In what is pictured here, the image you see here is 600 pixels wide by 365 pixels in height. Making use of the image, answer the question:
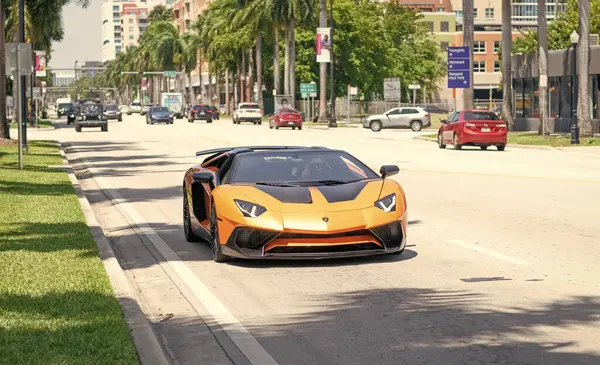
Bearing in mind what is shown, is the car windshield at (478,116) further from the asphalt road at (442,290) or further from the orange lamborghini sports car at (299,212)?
the orange lamborghini sports car at (299,212)

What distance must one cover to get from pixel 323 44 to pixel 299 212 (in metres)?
76.8

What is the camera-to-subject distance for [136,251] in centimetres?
1410

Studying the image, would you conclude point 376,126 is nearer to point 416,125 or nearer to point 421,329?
point 416,125

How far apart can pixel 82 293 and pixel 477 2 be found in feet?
→ 589

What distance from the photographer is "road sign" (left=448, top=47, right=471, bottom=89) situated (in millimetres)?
57281

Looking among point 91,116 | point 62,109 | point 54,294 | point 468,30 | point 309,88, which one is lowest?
point 54,294

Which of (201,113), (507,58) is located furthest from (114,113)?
(507,58)

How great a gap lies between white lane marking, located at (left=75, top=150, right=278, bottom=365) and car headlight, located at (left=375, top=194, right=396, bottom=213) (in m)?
2.10

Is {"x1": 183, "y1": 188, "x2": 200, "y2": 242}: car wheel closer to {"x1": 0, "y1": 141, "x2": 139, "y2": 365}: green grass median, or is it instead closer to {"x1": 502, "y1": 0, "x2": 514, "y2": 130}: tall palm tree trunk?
{"x1": 0, "y1": 141, "x2": 139, "y2": 365}: green grass median

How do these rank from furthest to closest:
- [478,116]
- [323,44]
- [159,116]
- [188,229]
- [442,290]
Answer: [159,116]
[323,44]
[478,116]
[188,229]
[442,290]

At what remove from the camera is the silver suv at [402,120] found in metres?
75.7

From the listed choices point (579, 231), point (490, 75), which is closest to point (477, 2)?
point (490, 75)

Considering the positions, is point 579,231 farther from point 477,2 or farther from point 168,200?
point 477,2

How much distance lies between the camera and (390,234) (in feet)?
40.2
